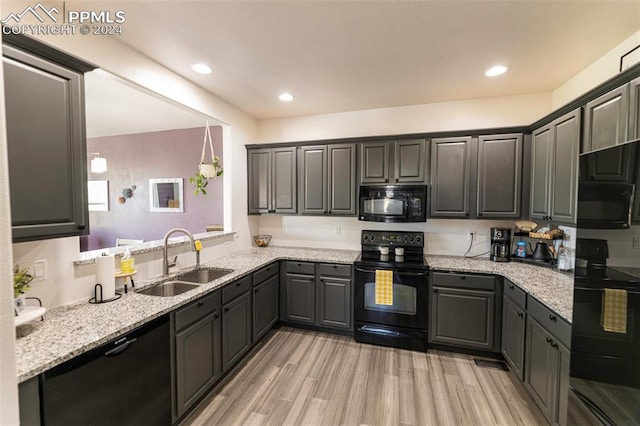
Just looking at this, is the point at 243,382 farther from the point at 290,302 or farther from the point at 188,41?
the point at 188,41

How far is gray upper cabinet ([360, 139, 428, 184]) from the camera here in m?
3.25

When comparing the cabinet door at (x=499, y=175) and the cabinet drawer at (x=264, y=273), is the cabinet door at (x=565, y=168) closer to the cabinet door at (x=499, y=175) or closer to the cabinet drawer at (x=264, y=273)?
the cabinet door at (x=499, y=175)

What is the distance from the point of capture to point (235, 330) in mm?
2521

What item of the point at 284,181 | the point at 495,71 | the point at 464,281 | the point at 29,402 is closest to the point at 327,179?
the point at 284,181

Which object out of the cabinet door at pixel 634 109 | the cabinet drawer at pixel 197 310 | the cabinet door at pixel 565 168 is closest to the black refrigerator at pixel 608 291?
the cabinet door at pixel 634 109

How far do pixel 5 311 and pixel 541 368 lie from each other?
2.86 m

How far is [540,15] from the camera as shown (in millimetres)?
1792

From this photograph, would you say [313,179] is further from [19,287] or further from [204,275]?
[19,287]

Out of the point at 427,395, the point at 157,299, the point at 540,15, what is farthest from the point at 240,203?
the point at 540,15

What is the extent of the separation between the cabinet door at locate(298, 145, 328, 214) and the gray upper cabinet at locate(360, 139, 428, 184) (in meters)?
0.51

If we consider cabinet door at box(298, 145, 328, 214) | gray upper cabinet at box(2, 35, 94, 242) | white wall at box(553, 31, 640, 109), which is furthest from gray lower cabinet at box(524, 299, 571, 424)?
gray upper cabinet at box(2, 35, 94, 242)

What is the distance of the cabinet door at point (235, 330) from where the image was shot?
238 centimetres

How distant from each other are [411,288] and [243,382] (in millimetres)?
1891

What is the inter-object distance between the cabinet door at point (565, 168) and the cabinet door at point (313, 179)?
233 cm
